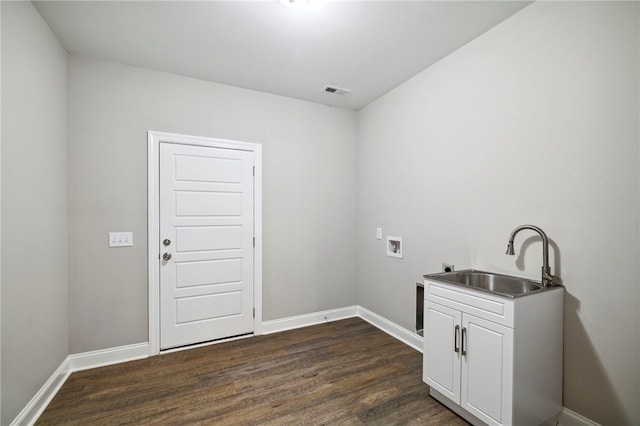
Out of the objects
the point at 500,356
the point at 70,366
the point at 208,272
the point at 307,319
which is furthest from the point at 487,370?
the point at 70,366

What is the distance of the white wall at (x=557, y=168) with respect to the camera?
157cm

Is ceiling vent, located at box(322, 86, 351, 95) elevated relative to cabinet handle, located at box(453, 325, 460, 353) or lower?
elevated

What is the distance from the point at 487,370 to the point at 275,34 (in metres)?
2.78

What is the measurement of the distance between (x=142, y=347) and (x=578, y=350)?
3454mm

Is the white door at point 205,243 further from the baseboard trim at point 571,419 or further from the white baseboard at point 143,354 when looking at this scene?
the baseboard trim at point 571,419

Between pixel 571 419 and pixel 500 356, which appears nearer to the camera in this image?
Answer: pixel 500 356

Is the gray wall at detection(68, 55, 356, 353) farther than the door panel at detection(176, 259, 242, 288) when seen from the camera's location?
No

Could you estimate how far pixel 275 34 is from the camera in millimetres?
2270

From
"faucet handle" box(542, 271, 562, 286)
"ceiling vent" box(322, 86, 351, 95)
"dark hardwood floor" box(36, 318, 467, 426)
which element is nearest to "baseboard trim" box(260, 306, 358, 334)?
"dark hardwood floor" box(36, 318, 467, 426)

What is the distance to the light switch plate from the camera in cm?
264

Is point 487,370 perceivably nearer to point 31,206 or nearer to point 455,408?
point 455,408

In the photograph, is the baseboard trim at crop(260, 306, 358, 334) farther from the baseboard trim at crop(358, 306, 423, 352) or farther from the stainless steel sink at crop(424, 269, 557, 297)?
the stainless steel sink at crop(424, 269, 557, 297)

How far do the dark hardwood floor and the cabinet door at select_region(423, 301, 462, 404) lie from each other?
0.17 m

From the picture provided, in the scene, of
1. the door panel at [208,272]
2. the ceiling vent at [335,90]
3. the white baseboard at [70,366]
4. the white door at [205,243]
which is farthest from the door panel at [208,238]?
the ceiling vent at [335,90]
